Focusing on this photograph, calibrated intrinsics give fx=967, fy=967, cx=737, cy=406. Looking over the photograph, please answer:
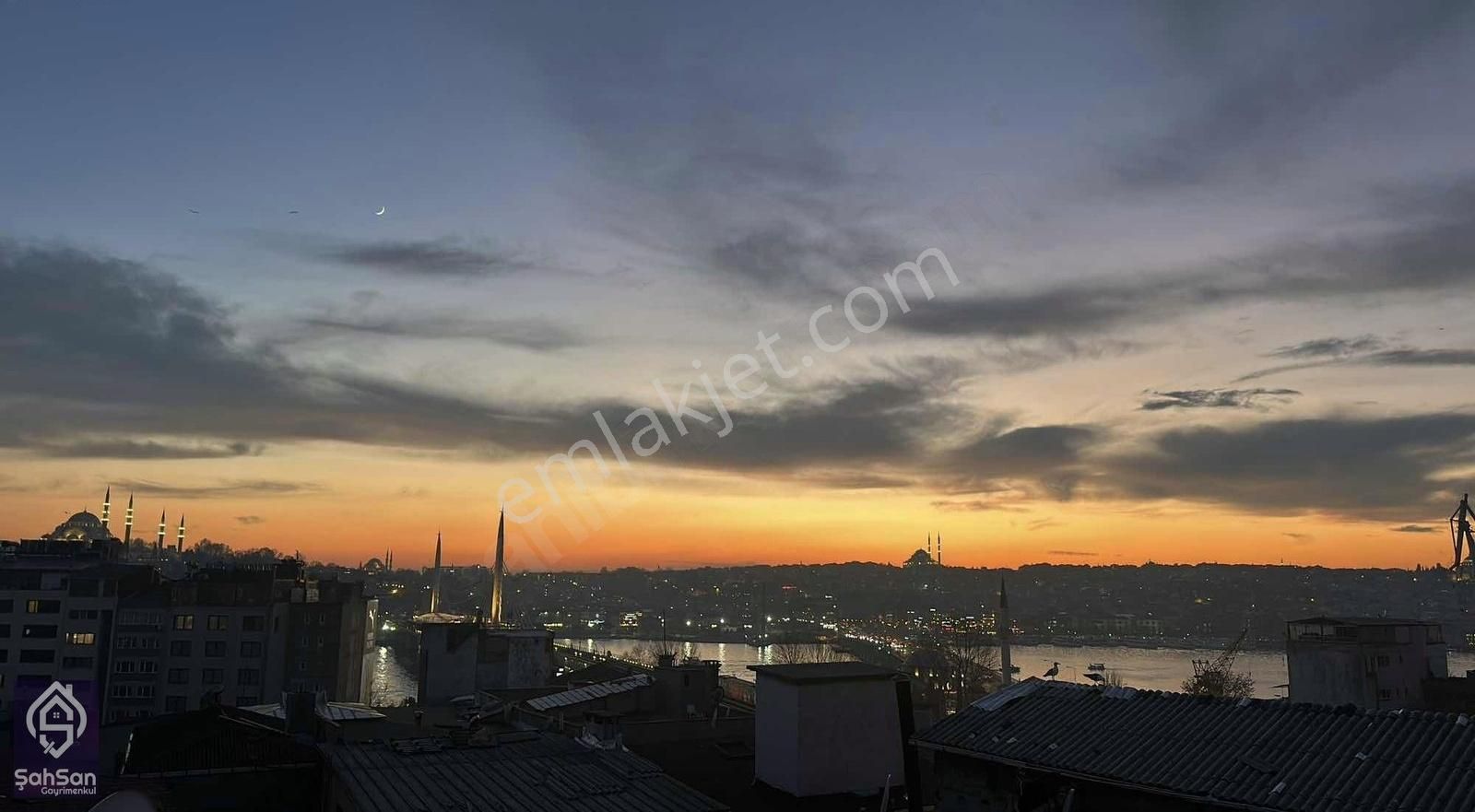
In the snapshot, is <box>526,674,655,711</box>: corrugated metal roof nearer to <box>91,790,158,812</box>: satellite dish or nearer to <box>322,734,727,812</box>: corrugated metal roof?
<box>322,734,727,812</box>: corrugated metal roof

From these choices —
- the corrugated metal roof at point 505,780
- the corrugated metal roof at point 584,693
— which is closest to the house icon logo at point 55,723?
the corrugated metal roof at point 505,780

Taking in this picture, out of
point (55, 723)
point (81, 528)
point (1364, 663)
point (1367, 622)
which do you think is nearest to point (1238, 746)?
point (55, 723)

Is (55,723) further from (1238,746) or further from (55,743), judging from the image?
(1238,746)

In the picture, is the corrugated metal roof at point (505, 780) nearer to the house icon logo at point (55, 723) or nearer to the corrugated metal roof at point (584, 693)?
the house icon logo at point (55, 723)

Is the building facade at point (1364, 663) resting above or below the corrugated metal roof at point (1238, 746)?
below

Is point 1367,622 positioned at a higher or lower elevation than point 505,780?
higher
